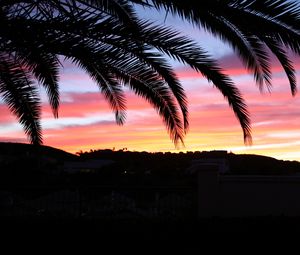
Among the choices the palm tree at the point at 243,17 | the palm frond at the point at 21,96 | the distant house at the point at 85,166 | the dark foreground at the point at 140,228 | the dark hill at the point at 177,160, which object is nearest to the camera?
the palm tree at the point at 243,17

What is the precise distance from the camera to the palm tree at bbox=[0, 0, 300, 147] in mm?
6441

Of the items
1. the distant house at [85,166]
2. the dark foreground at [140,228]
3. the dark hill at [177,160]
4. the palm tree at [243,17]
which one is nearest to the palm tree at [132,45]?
the palm tree at [243,17]

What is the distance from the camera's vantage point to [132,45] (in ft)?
25.6

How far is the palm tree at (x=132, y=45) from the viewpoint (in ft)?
21.1

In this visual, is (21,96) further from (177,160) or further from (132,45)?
(177,160)

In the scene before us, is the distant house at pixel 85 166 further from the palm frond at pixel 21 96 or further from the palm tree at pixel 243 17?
the palm tree at pixel 243 17

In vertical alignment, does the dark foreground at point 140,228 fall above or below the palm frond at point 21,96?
below

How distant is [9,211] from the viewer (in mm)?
11648

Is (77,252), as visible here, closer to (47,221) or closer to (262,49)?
(47,221)

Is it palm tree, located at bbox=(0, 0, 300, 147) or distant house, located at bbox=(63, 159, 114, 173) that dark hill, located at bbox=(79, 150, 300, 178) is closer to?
distant house, located at bbox=(63, 159, 114, 173)

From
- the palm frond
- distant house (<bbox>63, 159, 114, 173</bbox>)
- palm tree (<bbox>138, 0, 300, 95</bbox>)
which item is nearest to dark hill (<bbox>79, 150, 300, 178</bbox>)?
distant house (<bbox>63, 159, 114, 173</bbox>)

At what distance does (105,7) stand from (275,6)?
230cm

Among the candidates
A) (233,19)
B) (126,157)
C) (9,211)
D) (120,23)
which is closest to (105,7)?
(120,23)

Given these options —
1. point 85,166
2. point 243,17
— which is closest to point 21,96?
point 243,17
